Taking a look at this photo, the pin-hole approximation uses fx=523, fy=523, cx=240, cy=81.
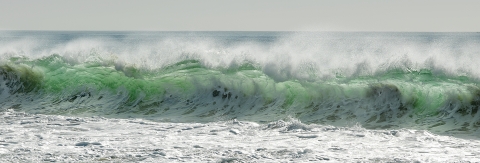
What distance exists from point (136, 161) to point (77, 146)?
4.93 ft

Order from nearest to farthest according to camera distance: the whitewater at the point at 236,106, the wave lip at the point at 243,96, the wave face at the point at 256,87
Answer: the whitewater at the point at 236,106 → the wave lip at the point at 243,96 → the wave face at the point at 256,87

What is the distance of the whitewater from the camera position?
8.34 metres

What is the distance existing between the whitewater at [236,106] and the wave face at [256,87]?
38 mm

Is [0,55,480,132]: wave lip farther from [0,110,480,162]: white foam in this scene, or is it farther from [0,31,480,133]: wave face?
[0,110,480,162]: white foam

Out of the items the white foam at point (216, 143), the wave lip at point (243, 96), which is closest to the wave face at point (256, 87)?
the wave lip at point (243, 96)

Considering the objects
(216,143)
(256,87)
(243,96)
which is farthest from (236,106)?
(216,143)

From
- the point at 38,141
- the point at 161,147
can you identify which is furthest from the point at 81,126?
the point at 161,147

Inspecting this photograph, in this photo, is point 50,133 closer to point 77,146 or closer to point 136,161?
point 77,146

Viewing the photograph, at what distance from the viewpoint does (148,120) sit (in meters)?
11.9

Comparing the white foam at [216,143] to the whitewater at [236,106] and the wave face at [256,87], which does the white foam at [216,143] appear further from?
the wave face at [256,87]

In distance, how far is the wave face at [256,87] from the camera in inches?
506

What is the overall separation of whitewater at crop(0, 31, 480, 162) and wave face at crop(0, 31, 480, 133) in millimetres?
38

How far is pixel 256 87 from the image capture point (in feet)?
49.6

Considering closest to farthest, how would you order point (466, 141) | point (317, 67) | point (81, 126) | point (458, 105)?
point (466, 141) → point (81, 126) → point (458, 105) → point (317, 67)
